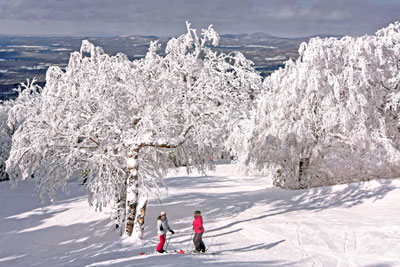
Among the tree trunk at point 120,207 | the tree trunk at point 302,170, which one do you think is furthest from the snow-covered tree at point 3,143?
the tree trunk at point 302,170

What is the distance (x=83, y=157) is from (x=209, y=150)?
4912 mm

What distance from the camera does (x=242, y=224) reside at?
14.7 m

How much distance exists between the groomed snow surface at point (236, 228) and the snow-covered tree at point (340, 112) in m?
1.45

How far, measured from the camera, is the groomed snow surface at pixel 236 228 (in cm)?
1080

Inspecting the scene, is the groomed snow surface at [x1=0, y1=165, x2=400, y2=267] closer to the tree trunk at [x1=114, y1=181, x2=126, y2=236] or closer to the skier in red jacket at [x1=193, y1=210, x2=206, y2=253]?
the skier in red jacket at [x1=193, y1=210, x2=206, y2=253]

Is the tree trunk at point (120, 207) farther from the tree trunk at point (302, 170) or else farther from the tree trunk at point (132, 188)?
the tree trunk at point (302, 170)

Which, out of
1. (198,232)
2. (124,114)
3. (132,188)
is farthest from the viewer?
(124,114)

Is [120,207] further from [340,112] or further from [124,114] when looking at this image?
[340,112]

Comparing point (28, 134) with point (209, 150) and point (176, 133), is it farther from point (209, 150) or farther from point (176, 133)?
point (209, 150)

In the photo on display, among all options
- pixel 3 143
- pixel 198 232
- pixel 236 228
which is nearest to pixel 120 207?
pixel 236 228

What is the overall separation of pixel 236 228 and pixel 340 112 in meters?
8.54

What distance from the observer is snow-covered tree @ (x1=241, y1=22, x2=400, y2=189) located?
19.1 meters

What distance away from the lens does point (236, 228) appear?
14164 mm

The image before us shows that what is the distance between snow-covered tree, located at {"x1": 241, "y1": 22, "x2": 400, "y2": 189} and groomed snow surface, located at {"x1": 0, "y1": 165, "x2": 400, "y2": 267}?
145cm
